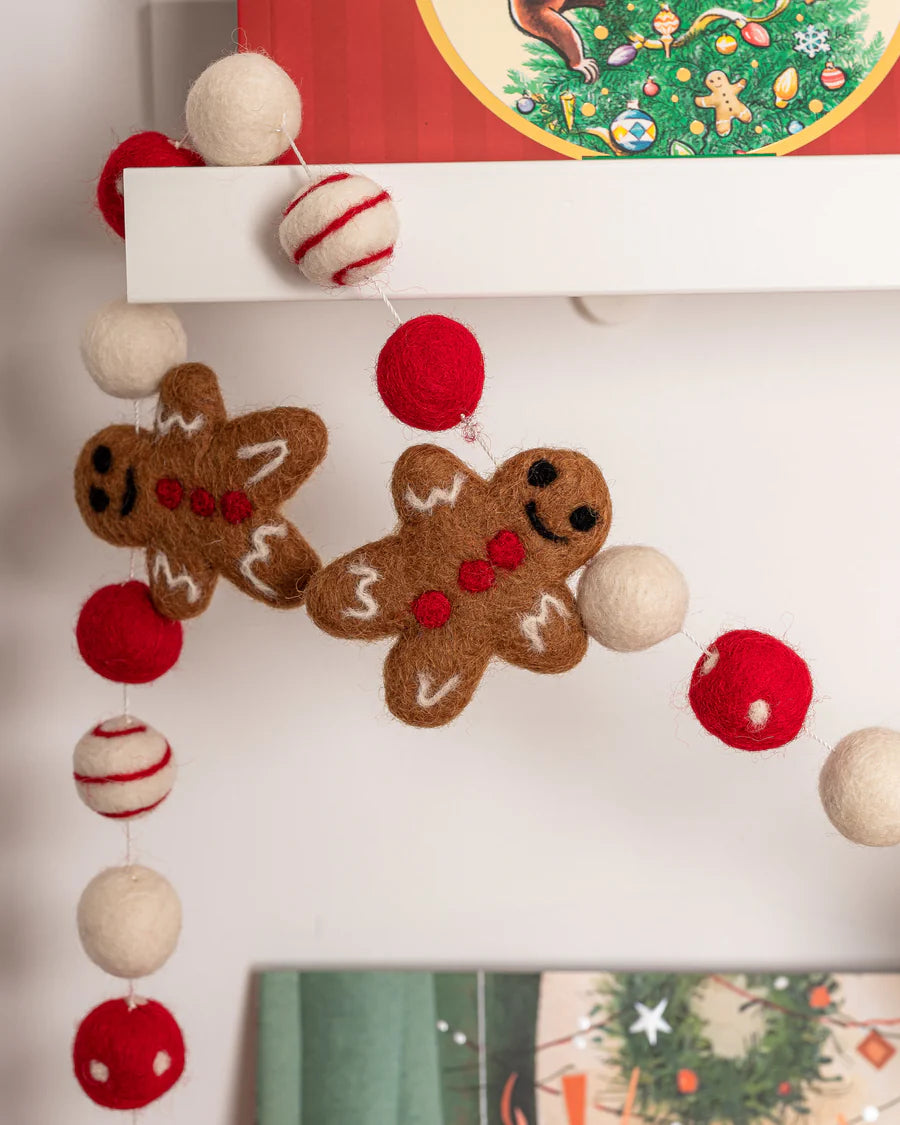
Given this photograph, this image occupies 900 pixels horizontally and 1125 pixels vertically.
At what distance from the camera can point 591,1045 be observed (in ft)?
2.47

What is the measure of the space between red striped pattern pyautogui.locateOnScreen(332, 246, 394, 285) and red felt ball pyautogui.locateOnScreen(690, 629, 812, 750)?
0.85ft

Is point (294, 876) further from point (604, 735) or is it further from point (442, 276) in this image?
point (442, 276)

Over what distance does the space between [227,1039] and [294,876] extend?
0.40 feet

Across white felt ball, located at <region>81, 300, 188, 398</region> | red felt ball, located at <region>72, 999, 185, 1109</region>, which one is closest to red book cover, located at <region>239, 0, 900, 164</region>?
white felt ball, located at <region>81, 300, 188, 398</region>

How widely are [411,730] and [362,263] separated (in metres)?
0.34

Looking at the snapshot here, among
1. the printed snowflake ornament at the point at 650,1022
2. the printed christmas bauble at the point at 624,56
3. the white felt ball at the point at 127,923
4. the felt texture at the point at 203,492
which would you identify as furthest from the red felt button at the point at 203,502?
the printed snowflake ornament at the point at 650,1022

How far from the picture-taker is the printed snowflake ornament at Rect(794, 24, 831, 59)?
2.10 feet

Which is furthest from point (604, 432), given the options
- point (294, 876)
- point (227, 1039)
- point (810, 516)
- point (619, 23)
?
point (227, 1039)

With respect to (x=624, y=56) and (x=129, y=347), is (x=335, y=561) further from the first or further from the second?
(x=624, y=56)

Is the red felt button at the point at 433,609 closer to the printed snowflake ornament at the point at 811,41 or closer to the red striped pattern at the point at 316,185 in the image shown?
the red striped pattern at the point at 316,185

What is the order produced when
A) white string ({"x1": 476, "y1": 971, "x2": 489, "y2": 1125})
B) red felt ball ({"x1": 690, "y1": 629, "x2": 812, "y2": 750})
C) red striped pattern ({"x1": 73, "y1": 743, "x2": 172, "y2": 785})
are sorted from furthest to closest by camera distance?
white string ({"x1": 476, "y1": 971, "x2": 489, "y2": 1125}) < red striped pattern ({"x1": 73, "y1": 743, "x2": 172, "y2": 785}) < red felt ball ({"x1": 690, "y1": 629, "x2": 812, "y2": 750})

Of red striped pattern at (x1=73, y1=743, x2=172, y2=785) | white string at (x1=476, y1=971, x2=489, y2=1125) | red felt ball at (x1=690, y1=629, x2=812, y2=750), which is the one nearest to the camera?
red felt ball at (x1=690, y1=629, x2=812, y2=750)

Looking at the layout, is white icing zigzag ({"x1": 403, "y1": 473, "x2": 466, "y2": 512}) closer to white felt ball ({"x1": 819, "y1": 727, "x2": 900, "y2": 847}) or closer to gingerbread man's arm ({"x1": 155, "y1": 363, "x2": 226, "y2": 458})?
gingerbread man's arm ({"x1": 155, "y1": 363, "x2": 226, "y2": 458})

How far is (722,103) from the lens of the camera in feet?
2.09
